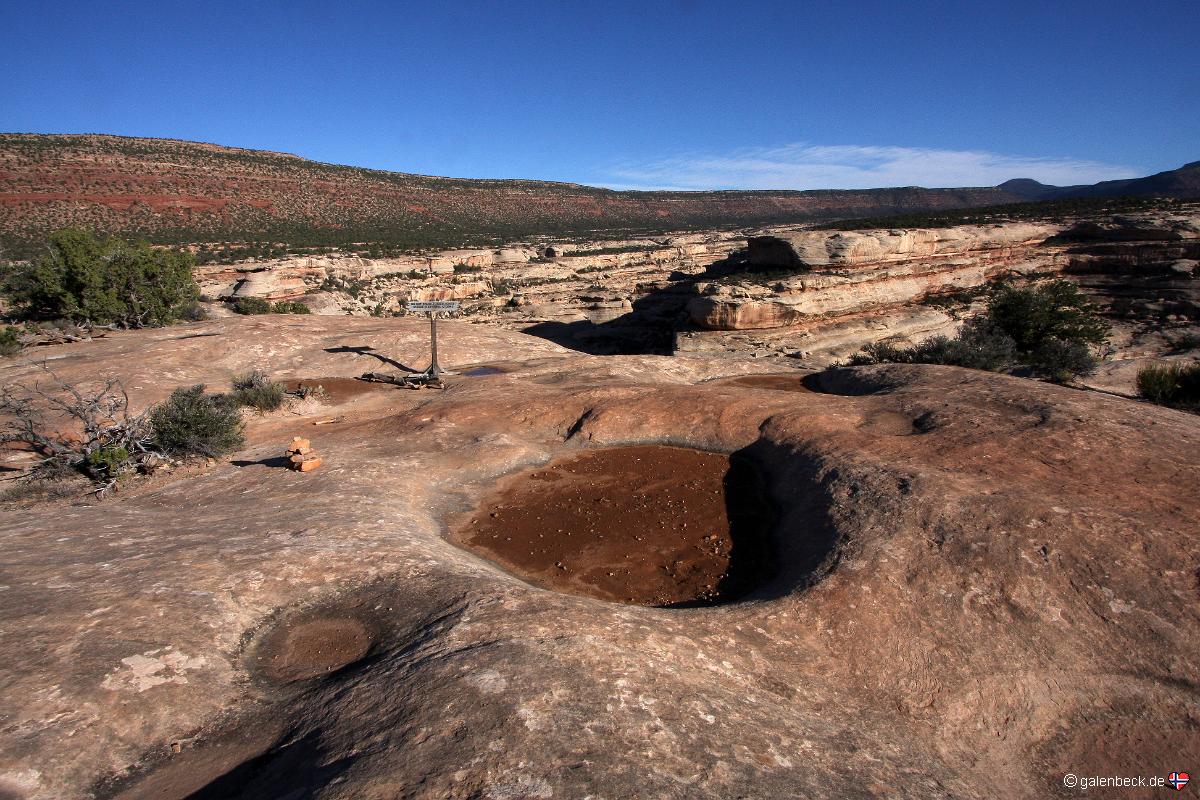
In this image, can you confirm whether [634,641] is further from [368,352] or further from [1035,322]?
[1035,322]

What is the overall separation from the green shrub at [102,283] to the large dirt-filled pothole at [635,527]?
2032cm

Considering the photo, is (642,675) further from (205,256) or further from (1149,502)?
(205,256)

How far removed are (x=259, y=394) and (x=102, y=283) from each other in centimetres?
1450

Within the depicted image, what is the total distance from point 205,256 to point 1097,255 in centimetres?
5427

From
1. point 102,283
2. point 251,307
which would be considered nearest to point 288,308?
point 251,307

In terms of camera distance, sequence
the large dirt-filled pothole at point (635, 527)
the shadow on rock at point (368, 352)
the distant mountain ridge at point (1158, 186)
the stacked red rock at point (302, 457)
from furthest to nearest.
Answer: the distant mountain ridge at point (1158, 186), the shadow on rock at point (368, 352), the stacked red rock at point (302, 457), the large dirt-filled pothole at point (635, 527)

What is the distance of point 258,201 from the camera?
6162cm

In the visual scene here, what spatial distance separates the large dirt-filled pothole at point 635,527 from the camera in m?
6.92

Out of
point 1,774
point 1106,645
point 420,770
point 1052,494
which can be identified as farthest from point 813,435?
point 1,774

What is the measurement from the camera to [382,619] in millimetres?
5395

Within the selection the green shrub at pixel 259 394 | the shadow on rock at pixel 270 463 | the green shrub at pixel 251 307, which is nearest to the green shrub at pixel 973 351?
the shadow on rock at pixel 270 463

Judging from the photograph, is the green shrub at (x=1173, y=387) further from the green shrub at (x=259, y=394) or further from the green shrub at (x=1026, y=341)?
the green shrub at (x=259, y=394)

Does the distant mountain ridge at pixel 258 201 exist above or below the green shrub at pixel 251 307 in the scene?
above

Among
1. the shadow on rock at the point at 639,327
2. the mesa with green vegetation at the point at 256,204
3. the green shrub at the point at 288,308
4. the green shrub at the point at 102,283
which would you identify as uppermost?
the mesa with green vegetation at the point at 256,204
